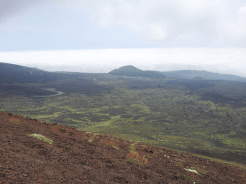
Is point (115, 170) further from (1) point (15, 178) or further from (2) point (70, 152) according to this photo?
(1) point (15, 178)

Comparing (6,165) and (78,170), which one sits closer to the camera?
(6,165)

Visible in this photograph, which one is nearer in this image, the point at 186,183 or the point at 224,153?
the point at 186,183

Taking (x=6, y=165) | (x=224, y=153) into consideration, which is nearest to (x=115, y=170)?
(x=6, y=165)

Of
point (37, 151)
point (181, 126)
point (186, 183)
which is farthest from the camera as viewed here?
point (181, 126)

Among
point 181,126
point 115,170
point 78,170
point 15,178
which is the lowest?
point 181,126

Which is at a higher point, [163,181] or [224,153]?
[163,181]

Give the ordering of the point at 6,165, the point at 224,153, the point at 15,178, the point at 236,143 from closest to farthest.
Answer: the point at 15,178 → the point at 6,165 → the point at 224,153 → the point at 236,143

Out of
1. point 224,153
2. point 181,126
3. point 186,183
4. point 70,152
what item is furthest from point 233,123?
point 70,152

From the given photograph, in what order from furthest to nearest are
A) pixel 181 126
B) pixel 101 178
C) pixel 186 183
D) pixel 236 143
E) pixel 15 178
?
pixel 181 126, pixel 236 143, pixel 186 183, pixel 101 178, pixel 15 178

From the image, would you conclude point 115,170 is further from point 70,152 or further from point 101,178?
point 70,152
